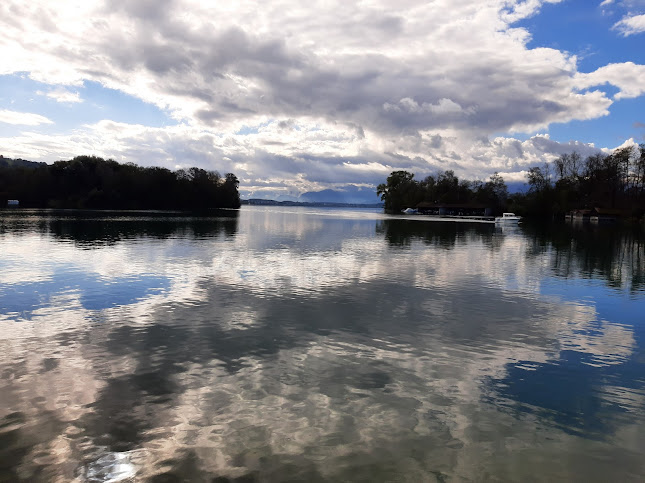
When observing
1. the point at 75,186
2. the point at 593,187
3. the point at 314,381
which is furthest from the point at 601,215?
the point at 75,186

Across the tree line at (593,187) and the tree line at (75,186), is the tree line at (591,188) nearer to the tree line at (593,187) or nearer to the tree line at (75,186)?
the tree line at (593,187)

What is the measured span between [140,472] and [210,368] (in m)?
4.15

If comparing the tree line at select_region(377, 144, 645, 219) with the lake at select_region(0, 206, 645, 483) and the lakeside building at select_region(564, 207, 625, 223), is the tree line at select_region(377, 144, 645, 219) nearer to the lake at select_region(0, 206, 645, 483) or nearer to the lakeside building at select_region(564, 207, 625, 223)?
the lakeside building at select_region(564, 207, 625, 223)

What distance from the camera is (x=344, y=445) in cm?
751

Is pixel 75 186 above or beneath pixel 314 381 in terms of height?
above

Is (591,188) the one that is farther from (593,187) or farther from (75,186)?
(75,186)

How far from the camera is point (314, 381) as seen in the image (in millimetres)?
10086

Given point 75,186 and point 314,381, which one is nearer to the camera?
point 314,381

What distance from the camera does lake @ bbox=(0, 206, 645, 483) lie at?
706 cm

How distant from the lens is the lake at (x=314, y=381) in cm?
706

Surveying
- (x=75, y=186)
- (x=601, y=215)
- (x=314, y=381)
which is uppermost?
(x=75, y=186)

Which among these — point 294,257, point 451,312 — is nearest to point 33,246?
point 294,257

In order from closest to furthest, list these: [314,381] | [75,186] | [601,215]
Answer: [314,381]
[601,215]
[75,186]

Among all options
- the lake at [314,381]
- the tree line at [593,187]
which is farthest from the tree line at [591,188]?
the lake at [314,381]
